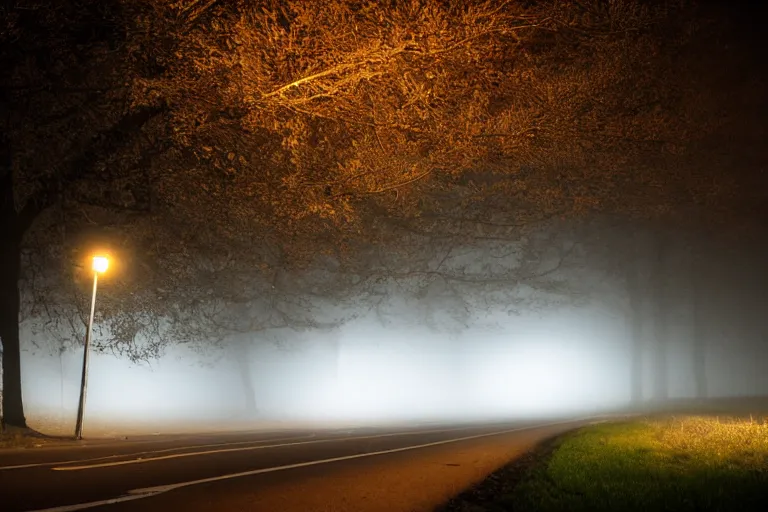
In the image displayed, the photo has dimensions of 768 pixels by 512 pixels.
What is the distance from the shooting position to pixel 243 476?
8.81m

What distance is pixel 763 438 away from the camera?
480 inches

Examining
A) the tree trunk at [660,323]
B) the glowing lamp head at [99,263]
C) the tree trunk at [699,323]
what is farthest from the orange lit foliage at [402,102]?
the tree trunk at [699,323]

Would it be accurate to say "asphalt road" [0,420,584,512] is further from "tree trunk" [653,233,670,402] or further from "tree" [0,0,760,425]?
"tree trunk" [653,233,670,402]

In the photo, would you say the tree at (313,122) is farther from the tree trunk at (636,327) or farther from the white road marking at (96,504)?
the tree trunk at (636,327)

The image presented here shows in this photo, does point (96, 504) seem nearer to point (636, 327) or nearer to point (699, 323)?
point (636, 327)

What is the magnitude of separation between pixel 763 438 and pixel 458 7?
31.2 ft

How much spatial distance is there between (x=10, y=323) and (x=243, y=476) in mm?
10971

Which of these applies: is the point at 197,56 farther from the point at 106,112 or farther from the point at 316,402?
the point at 316,402

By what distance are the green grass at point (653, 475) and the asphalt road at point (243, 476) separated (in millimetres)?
1132

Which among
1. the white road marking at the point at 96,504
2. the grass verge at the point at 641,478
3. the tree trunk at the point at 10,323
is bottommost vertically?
the grass verge at the point at 641,478

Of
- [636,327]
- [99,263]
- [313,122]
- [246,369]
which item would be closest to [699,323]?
[636,327]

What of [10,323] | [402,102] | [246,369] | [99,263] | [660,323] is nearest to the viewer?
[402,102]

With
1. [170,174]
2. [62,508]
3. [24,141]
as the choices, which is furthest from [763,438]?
[24,141]

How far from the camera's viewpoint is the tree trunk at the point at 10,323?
645 inches
